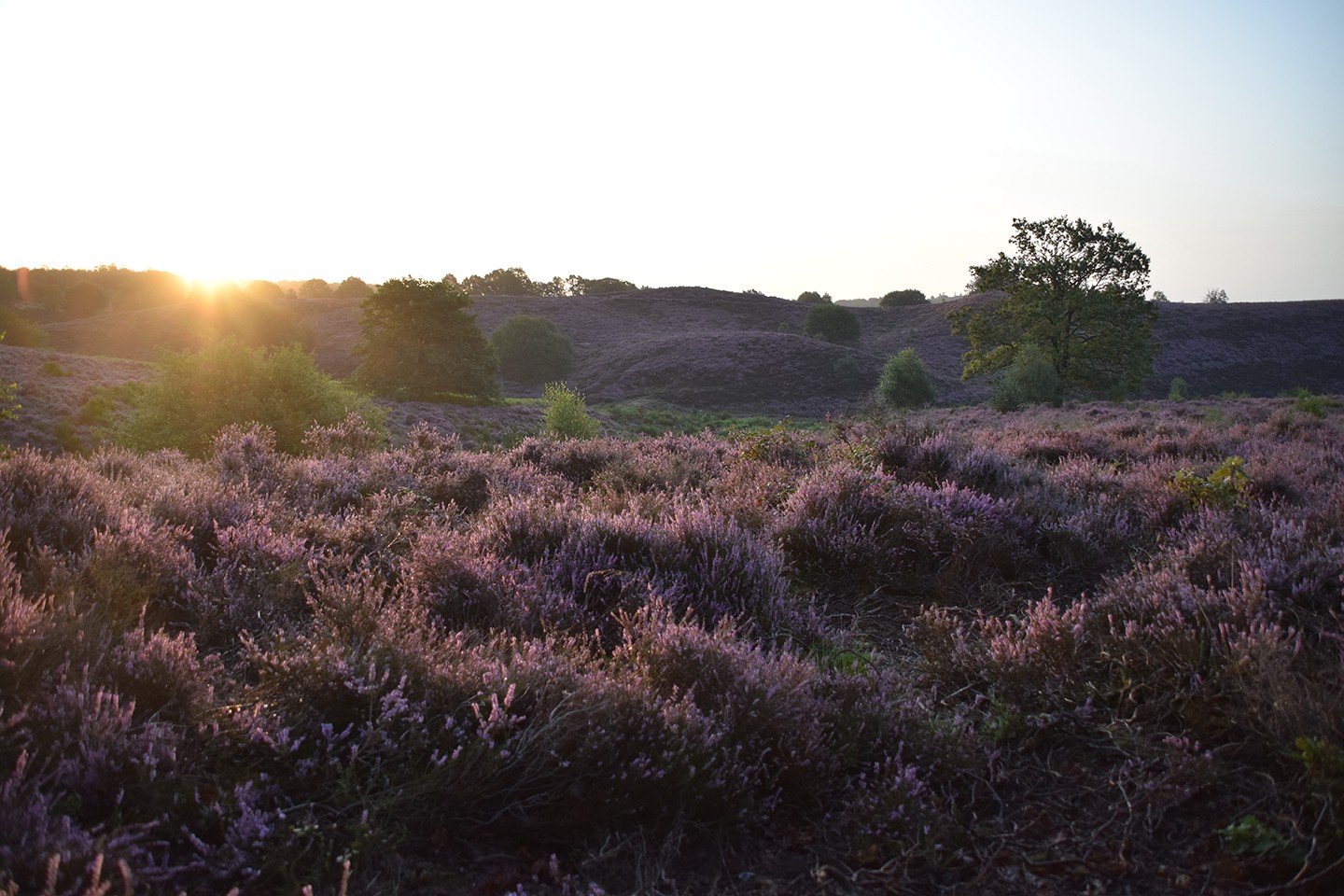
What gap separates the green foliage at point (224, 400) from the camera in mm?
16688

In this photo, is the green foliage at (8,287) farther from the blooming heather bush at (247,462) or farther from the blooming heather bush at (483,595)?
the blooming heather bush at (483,595)

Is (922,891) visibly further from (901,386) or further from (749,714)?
(901,386)

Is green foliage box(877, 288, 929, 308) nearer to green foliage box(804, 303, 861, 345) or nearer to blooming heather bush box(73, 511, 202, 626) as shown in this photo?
green foliage box(804, 303, 861, 345)

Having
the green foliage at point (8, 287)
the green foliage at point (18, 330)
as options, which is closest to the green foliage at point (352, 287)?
the green foliage at point (8, 287)

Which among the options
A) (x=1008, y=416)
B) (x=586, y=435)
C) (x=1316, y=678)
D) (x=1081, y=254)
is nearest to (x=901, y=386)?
(x=1081, y=254)

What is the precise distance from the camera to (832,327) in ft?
235

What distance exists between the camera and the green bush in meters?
33.5

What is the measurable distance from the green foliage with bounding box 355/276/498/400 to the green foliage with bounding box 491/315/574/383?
18976mm

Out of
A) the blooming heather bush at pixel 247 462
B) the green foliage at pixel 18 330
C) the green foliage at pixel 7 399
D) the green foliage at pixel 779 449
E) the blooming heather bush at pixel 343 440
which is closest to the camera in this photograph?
the blooming heather bush at pixel 247 462

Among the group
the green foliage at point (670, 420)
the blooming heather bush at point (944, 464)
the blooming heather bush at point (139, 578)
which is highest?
the blooming heather bush at point (944, 464)

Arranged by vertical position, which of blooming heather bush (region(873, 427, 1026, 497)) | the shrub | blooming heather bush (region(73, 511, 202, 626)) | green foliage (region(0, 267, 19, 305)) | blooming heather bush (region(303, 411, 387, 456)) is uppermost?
green foliage (region(0, 267, 19, 305))

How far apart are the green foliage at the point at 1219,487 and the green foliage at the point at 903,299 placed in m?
86.0

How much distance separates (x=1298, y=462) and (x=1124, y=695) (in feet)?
22.2

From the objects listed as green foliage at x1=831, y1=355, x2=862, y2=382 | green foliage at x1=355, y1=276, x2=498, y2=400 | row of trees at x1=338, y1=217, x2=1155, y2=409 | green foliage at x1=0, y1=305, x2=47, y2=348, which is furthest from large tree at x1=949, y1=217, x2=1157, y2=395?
green foliage at x1=0, y1=305, x2=47, y2=348
